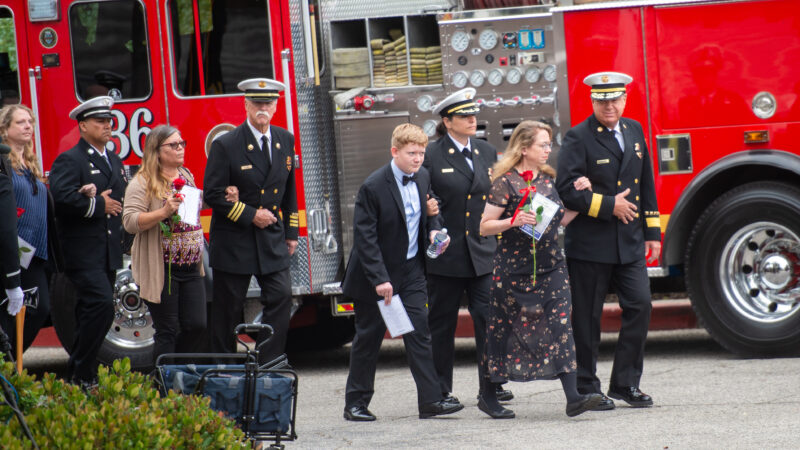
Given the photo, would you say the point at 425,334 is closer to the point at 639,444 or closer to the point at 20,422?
the point at 639,444

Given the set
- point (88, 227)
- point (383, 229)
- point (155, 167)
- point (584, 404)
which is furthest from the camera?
point (88, 227)

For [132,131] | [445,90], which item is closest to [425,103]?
[445,90]

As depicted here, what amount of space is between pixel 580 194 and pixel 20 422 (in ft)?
12.5

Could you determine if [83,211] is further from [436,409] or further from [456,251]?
[436,409]

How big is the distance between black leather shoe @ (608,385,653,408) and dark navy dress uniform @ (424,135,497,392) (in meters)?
0.81

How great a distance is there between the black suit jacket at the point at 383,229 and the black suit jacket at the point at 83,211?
1640 mm

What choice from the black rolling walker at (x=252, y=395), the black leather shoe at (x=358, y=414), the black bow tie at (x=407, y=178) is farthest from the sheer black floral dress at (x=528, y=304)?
the black rolling walker at (x=252, y=395)

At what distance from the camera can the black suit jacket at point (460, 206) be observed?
7.02m

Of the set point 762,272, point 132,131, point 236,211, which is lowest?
point 762,272

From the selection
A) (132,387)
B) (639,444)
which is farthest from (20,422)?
(639,444)

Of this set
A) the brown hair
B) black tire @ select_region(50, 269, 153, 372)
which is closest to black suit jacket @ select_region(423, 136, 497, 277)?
the brown hair

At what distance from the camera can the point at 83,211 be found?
288 inches

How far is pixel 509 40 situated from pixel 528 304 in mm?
2330

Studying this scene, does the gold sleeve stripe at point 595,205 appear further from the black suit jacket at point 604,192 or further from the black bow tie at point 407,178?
the black bow tie at point 407,178
